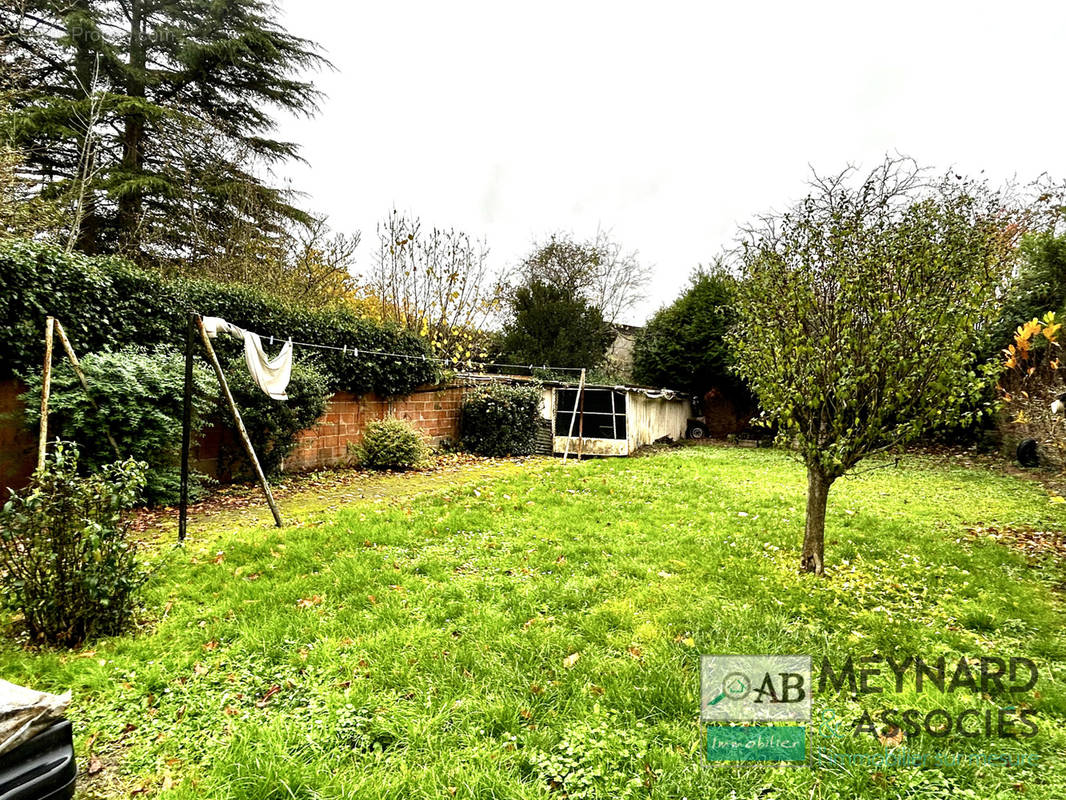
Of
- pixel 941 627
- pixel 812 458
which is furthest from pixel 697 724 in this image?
pixel 812 458

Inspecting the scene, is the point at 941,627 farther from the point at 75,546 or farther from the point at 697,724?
the point at 75,546

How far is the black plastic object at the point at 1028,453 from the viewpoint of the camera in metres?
9.30

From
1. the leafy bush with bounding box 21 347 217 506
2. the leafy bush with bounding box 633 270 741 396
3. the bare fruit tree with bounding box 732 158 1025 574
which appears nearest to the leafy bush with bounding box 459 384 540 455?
the leafy bush with bounding box 21 347 217 506

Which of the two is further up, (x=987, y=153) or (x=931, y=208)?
(x=987, y=153)

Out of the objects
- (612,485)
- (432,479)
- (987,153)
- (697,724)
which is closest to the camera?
(697,724)

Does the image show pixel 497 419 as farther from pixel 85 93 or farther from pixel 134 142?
pixel 85 93

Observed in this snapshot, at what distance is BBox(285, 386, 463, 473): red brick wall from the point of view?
27.4ft

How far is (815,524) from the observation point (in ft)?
12.8

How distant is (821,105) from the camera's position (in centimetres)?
927

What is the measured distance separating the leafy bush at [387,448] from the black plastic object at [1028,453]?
41.4 feet

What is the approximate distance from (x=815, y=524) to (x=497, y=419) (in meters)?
8.05

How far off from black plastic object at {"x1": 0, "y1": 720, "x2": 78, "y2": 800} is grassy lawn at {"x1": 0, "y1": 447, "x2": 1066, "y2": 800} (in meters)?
0.30

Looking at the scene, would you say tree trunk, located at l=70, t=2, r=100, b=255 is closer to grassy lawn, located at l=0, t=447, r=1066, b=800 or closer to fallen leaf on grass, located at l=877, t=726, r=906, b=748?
grassy lawn, located at l=0, t=447, r=1066, b=800

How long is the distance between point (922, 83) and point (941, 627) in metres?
10.4
